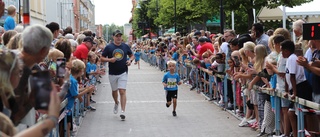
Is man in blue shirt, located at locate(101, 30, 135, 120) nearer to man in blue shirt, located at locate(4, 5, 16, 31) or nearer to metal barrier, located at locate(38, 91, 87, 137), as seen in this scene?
metal barrier, located at locate(38, 91, 87, 137)

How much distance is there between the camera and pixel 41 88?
3002 millimetres

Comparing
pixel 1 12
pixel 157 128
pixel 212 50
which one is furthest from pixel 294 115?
pixel 212 50

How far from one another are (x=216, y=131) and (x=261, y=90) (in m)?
1.35

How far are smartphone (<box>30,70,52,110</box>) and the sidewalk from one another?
790 cm

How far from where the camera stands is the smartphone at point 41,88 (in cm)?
301

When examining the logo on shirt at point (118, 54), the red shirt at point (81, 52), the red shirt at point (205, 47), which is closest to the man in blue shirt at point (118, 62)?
the logo on shirt at point (118, 54)

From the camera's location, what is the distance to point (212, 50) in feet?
59.2

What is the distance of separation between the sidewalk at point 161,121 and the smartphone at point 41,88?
25.9 feet

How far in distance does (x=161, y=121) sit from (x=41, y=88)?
9.77 m

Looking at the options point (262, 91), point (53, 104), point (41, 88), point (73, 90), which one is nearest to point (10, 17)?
point (73, 90)

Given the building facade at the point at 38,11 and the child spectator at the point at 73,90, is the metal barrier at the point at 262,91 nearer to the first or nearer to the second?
the child spectator at the point at 73,90

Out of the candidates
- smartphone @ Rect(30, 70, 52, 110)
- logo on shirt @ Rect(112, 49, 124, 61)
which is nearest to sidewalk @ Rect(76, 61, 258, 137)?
logo on shirt @ Rect(112, 49, 124, 61)

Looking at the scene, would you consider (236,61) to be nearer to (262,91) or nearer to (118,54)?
(262,91)

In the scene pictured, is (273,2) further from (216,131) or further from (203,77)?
(216,131)
